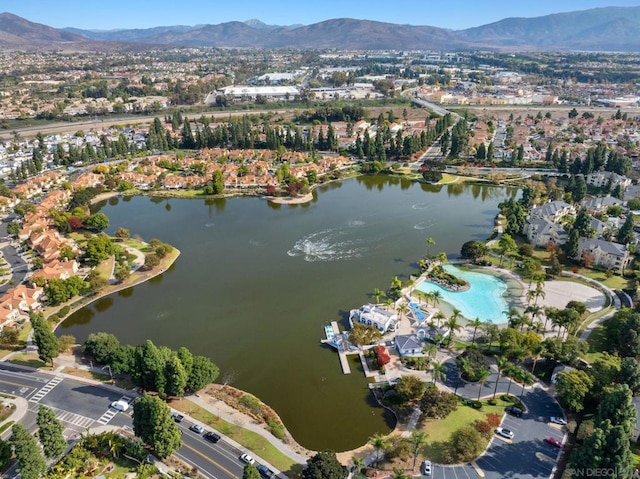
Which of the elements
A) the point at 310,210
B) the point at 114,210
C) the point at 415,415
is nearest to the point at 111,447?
the point at 415,415

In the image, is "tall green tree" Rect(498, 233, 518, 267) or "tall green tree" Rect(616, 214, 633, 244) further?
"tall green tree" Rect(616, 214, 633, 244)

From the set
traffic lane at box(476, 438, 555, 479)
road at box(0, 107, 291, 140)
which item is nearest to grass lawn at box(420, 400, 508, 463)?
traffic lane at box(476, 438, 555, 479)

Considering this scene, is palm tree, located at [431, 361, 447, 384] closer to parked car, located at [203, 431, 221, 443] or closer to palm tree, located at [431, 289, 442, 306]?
palm tree, located at [431, 289, 442, 306]

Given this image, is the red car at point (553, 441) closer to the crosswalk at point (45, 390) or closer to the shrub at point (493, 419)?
the shrub at point (493, 419)

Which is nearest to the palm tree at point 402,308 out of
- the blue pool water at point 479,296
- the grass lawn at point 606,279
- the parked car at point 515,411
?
the blue pool water at point 479,296

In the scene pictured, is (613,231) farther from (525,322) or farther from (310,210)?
(310,210)

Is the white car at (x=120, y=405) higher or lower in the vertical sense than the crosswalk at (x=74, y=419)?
higher

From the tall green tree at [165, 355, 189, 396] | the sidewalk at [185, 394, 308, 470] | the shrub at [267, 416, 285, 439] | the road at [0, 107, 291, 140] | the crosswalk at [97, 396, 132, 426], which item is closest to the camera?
the sidewalk at [185, 394, 308, 470]
